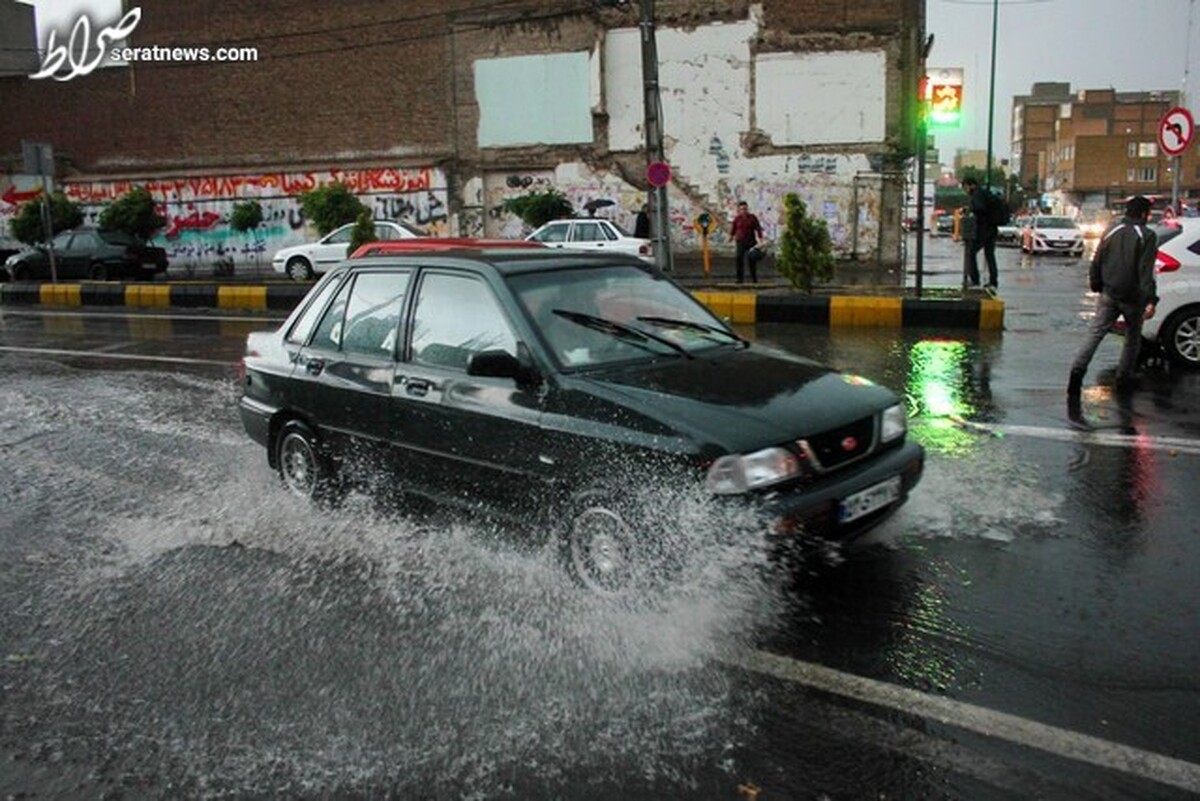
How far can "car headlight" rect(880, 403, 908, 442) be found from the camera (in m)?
4.41

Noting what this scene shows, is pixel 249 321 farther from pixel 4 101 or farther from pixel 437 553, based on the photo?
pixel 4 101

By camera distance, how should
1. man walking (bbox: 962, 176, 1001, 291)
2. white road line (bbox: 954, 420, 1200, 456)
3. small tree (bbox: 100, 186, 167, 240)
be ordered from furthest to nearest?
small tree (bbox: 100, 186, 167, 240), man walking (bbox: 962, 176, 1001, 291), white road line (bbox: 954, 420, 1200, 456)

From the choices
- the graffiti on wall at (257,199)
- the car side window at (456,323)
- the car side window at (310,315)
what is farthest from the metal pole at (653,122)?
the car side window at (456,323)

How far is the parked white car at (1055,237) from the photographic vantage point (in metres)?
34.5

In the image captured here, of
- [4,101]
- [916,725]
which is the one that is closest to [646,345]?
[916,725]

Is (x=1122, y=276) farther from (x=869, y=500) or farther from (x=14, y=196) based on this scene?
(x=14, y=196)

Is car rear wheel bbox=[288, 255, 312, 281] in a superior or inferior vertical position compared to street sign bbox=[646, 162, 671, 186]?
inferior

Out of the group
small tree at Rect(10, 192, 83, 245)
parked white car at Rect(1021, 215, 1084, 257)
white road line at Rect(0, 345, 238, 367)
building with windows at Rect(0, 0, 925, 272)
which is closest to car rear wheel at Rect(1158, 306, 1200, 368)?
white road line at Rect(0, 345, 238, 367)

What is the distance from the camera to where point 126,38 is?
35531 mm

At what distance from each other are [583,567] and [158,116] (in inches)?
1438

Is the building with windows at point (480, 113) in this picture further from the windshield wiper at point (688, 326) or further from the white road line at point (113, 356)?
the windshield wiper at point (688, 326)

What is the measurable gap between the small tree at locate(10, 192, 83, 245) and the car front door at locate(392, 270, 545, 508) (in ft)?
96.1

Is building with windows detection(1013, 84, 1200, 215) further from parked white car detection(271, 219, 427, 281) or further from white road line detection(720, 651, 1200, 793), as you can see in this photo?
white road line detection(720, 651, 1200, 793)

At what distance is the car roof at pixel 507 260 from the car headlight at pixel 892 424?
5.11 feet
